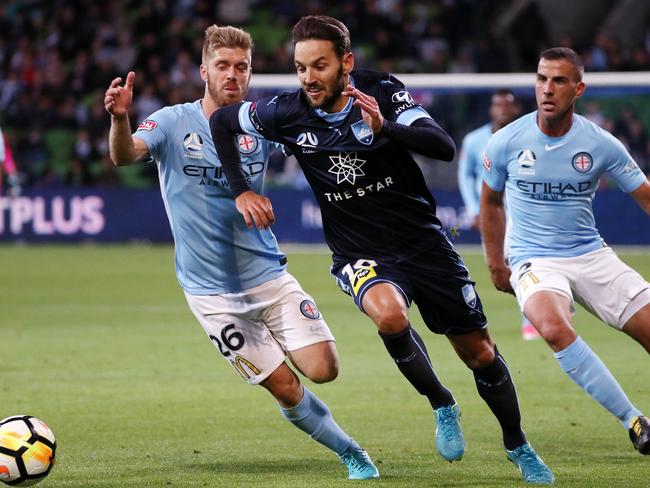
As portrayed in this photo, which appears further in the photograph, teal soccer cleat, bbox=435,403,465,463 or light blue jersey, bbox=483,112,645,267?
light blue jersey, bbox=483,112,645,267

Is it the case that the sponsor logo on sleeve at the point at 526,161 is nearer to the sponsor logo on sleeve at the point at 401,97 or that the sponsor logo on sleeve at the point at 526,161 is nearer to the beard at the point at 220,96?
the sponsor logo on sleeve at the point at 401,97

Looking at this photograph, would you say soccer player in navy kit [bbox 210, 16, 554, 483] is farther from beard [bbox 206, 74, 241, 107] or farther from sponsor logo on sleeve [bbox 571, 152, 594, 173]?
sponsor logo on sleeve [bbox 571, 152, 594, 173]

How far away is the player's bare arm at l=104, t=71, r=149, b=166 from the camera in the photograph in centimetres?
636

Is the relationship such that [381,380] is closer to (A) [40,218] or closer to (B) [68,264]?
(B) [68,264]

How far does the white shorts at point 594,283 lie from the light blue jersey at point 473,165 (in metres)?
5.38

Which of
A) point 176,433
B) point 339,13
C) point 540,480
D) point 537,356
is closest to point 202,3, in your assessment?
point 339,13

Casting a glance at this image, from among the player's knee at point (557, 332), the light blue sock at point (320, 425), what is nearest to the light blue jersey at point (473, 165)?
the player's knee at point (557, 332)

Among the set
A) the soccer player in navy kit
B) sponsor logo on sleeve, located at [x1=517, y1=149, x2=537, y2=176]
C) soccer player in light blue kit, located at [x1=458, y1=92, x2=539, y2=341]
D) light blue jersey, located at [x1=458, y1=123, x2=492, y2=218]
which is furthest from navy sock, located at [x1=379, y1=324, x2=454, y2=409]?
light blue jersey, located at [x1=458, y1=123, x2=492, y2=218]

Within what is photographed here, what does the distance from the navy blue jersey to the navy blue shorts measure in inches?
2.2

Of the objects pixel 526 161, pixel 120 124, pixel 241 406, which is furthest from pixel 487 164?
pixel 241 406

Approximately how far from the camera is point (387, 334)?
6.16 metres

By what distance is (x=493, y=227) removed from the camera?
7.25m

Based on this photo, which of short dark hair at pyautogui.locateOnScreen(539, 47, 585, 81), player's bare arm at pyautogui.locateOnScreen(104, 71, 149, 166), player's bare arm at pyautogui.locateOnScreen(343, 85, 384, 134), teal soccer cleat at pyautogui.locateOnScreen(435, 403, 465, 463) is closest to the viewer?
player's bare arm at pyautogui.locateOnScreen(343, 85, 384, 134)

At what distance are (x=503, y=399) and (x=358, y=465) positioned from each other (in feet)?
2.66
